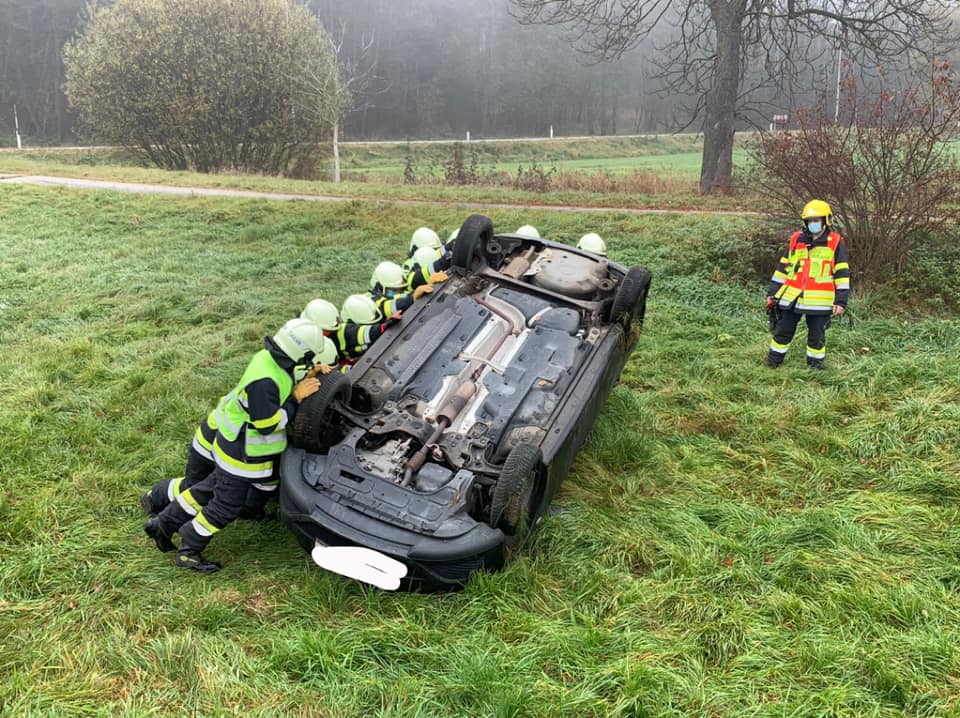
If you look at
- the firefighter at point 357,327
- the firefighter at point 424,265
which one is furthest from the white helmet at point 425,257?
the firefighter at point 357,327

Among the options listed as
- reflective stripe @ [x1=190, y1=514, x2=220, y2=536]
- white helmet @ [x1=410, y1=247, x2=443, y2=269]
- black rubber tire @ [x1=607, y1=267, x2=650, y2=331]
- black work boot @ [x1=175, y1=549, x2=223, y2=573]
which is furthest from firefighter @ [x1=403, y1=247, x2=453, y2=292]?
black work boot @ [x1=175, y1=549, x2=223, y2=573]

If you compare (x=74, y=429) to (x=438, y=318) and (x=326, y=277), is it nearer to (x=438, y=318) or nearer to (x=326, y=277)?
(x=438, y=318)

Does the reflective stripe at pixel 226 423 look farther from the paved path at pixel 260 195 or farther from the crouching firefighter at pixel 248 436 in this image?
the paved path at pixel 260 195

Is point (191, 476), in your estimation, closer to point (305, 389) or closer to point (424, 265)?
point (305, 389)

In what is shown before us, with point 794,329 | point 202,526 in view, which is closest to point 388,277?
point 202,526

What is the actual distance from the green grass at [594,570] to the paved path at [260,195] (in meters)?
6.79

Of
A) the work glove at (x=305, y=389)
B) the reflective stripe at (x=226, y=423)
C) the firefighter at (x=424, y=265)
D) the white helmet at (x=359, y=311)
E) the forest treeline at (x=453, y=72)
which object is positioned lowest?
the reflective stripe at (x=226, y=423)

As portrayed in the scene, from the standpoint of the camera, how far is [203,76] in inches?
997

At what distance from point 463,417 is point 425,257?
2204 mm

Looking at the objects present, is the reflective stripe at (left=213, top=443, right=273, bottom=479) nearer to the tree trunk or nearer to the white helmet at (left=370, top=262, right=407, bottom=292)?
the white helmet at (left=370, top=262, right=407, bottom=292)

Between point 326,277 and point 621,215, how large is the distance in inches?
224

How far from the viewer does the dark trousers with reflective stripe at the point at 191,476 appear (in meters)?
3.92

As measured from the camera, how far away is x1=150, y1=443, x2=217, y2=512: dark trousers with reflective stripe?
3918mm

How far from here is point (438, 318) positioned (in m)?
4.73
